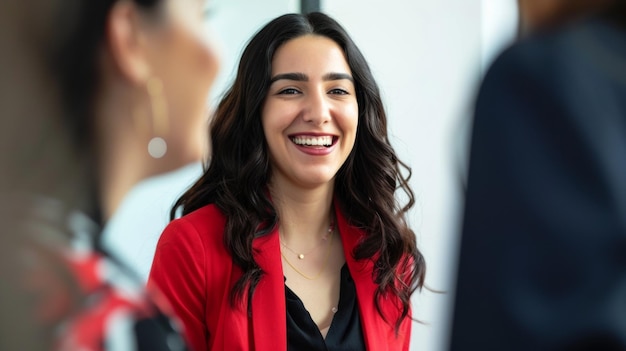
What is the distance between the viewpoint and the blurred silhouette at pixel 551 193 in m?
0.65

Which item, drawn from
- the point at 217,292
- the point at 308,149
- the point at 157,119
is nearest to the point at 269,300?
the point at 217,292

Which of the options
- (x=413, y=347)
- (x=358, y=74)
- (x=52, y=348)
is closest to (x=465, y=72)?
(x=413, y=347)

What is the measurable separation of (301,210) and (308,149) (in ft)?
0.60

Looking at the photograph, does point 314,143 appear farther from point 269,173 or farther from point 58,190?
point 58,190

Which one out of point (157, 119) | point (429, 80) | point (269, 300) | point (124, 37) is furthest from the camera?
point (429, 80)

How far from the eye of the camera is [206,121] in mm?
2766

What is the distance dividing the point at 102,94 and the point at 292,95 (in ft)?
3.91

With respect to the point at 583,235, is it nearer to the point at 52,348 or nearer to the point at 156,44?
the point at 52,348

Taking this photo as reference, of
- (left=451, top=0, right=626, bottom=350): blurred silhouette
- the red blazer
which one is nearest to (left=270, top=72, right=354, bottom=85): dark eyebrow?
the red blazer

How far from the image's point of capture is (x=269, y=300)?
2.03 metres

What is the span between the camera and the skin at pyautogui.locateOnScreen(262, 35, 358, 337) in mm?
2096

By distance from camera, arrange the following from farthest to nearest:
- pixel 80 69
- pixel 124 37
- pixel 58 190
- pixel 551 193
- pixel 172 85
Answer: pixel 172 85 → pixel 124 37 → pixel 80 69 → pixel 58 190 → pixel 551 193

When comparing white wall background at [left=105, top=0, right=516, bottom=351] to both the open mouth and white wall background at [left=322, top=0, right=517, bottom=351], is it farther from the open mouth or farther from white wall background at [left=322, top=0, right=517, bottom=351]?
the open mouth

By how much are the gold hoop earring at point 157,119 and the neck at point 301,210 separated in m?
0.42
